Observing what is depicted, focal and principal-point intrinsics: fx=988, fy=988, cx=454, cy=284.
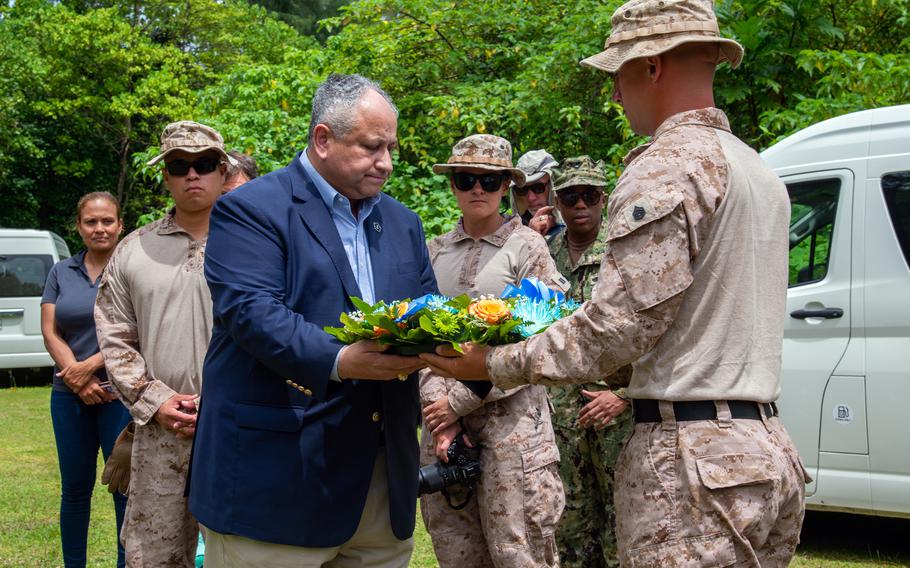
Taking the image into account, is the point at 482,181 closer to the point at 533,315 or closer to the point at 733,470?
the point at 533,315

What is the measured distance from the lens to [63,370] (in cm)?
541

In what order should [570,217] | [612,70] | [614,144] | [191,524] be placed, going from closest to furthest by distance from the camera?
1. [612,70]
2. [191,524]
3. [570,217]
4. [614,144]

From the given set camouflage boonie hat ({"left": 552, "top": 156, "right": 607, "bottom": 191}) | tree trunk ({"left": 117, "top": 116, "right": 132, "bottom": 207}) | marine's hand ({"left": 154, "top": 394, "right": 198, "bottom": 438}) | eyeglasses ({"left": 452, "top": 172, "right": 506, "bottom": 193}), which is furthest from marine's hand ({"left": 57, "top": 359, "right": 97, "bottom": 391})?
tree trunk ({"left": 117, "top": 116, "right": 132, "bottom": 207})

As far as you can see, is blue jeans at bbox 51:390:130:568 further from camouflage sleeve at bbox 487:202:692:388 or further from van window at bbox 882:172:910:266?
van window at bbox 882:172:910:266

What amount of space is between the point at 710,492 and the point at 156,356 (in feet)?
8.57

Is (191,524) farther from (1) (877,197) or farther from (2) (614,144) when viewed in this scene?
(2) (614,144)

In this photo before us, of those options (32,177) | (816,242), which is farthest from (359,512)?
(32,177)

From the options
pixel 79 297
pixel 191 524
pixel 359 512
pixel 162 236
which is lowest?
pixel 191 524

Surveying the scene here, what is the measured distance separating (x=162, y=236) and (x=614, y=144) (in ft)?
21.9

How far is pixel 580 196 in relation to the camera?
523 cm

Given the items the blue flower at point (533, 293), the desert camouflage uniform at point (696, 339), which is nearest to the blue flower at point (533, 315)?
the blue flower at point (533, 293)

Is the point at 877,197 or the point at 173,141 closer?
the point at 173,141

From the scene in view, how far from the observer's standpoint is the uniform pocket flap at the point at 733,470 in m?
2.51

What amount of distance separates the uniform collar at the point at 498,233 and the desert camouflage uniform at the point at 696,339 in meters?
2.02
